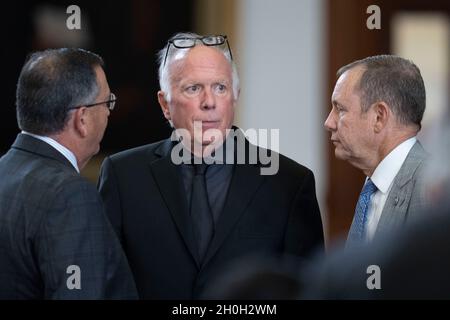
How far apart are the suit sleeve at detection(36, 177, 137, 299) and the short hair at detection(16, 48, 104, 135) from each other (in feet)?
0.77

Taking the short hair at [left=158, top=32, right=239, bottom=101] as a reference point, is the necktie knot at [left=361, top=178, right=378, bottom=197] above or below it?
below

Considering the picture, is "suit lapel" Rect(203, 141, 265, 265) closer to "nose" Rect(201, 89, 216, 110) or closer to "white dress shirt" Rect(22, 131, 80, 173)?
"nose" Rect(201, 89, 216, 110)

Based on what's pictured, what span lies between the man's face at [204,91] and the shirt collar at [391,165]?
48cm

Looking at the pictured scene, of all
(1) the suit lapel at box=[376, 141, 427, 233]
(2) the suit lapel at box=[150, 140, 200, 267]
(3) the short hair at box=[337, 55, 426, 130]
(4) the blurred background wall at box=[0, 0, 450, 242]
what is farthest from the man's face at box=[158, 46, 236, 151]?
(4) the blurred background wall at box=[0, 0, 450, 242]

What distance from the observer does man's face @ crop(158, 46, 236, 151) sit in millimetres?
2889

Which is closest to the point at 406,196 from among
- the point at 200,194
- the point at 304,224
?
→ the point at 304,224

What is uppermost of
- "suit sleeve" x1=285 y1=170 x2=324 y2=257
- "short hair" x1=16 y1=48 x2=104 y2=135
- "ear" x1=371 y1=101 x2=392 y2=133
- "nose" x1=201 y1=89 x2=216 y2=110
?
"short hair" x1=16 y1=48 x2=104 y2=135

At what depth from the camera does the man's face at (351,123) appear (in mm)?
2805

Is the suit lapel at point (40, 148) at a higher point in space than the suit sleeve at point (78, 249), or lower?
higher

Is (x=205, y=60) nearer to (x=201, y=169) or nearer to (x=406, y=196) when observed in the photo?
(x=201, y=169)

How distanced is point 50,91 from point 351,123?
878mm

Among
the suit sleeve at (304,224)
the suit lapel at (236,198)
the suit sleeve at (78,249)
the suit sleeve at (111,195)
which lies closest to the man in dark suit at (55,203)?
the suit sleeve at (78,249)

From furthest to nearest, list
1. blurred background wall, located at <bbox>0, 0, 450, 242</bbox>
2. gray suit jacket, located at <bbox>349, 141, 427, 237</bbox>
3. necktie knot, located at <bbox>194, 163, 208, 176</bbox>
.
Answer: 1. blurred background wall, located at <bbox>0, 0, 450, 242</bbox>
2. necktie knot, located at <bbox>194, 163, 208, 176</bbox>
3. gray suit jacket, located at <bbox>349, 141, 427, 237</bbox>

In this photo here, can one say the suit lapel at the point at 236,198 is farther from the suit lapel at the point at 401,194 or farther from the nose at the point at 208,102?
the suit lapel at the point at 401,194
